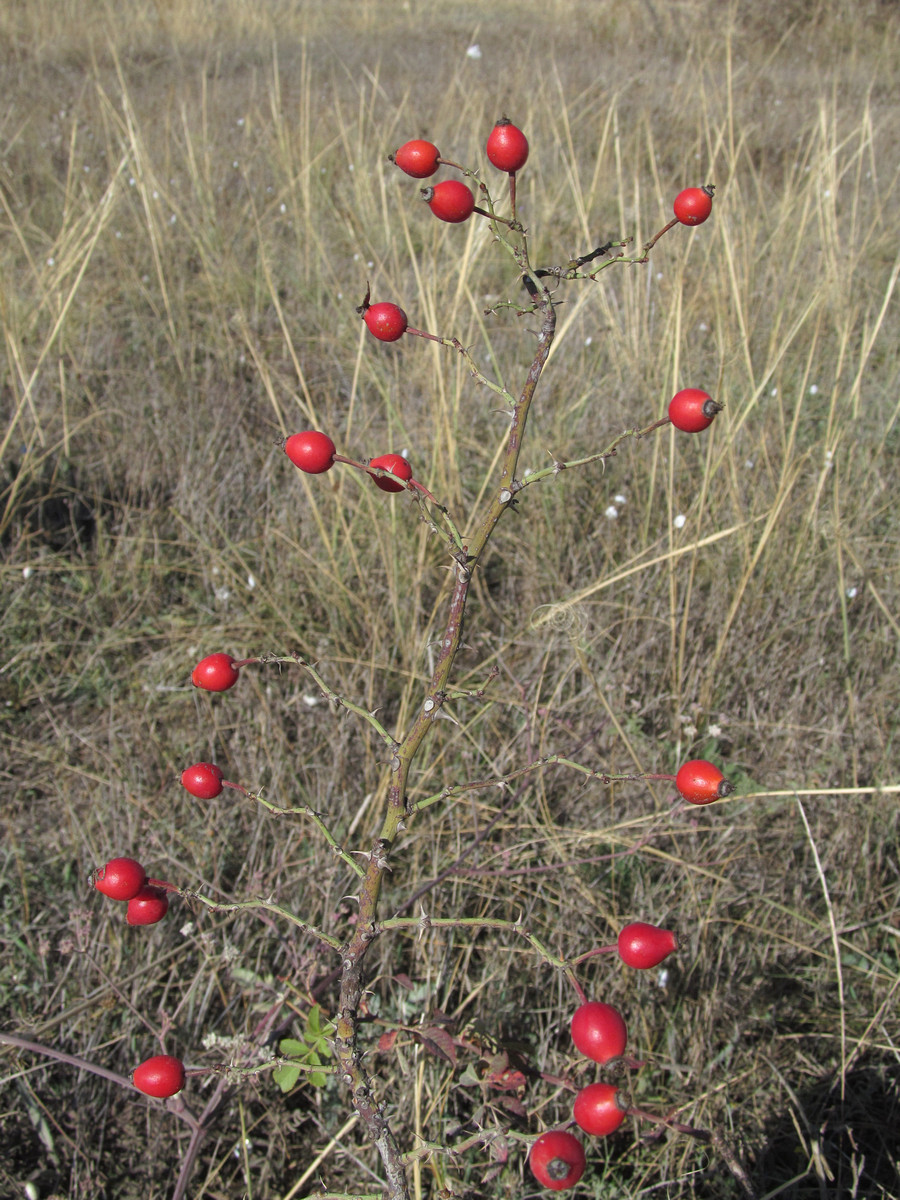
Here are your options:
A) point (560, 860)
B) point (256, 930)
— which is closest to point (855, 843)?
point (560, 860)

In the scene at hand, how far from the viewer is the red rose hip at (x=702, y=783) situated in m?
0.72

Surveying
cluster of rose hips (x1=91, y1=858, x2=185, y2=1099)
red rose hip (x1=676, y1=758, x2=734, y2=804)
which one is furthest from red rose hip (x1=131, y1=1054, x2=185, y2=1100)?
red rose hip (x1=676, y1=758, x2=734, y2=804)

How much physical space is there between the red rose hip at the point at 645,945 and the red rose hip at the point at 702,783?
125 mm

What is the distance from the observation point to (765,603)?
2064mm

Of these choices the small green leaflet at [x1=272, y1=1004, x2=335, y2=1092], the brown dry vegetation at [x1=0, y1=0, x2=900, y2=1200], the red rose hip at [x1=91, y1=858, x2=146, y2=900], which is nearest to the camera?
the red rose hip at [x1=91, y1=858, x2=146, y2=900]

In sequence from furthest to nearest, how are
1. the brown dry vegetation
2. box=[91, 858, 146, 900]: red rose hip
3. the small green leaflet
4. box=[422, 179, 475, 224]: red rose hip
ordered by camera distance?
1. the brown dry vegetation
2. the small green leaflet
3. box=[91, 858, 146, 900]: red rose hip
4. box=[422, 179, 475, 224]: red rose hip

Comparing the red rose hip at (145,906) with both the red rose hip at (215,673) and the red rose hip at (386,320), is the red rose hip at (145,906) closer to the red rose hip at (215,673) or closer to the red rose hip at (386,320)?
the red rose hip at (215,673)

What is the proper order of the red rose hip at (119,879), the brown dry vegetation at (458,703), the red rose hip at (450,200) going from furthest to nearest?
the brown dry vegetation at (458,703)
the red rose hip at (119,879)
the red rose hip at (450,200)

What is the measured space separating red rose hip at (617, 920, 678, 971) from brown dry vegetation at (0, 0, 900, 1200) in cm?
23

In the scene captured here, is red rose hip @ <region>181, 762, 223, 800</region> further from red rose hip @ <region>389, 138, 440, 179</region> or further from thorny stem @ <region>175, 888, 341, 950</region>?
red rose hip @ <region>389, 138, 440, 179</region>

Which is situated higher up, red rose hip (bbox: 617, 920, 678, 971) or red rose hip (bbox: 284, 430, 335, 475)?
red rose hip (bbox: 284, 430, 335, 475)

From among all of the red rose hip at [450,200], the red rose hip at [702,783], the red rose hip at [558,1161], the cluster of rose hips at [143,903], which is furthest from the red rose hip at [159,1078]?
the red rose hip at [450,200]

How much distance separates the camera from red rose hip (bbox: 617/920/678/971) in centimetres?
71

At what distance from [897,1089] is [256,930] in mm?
1148
